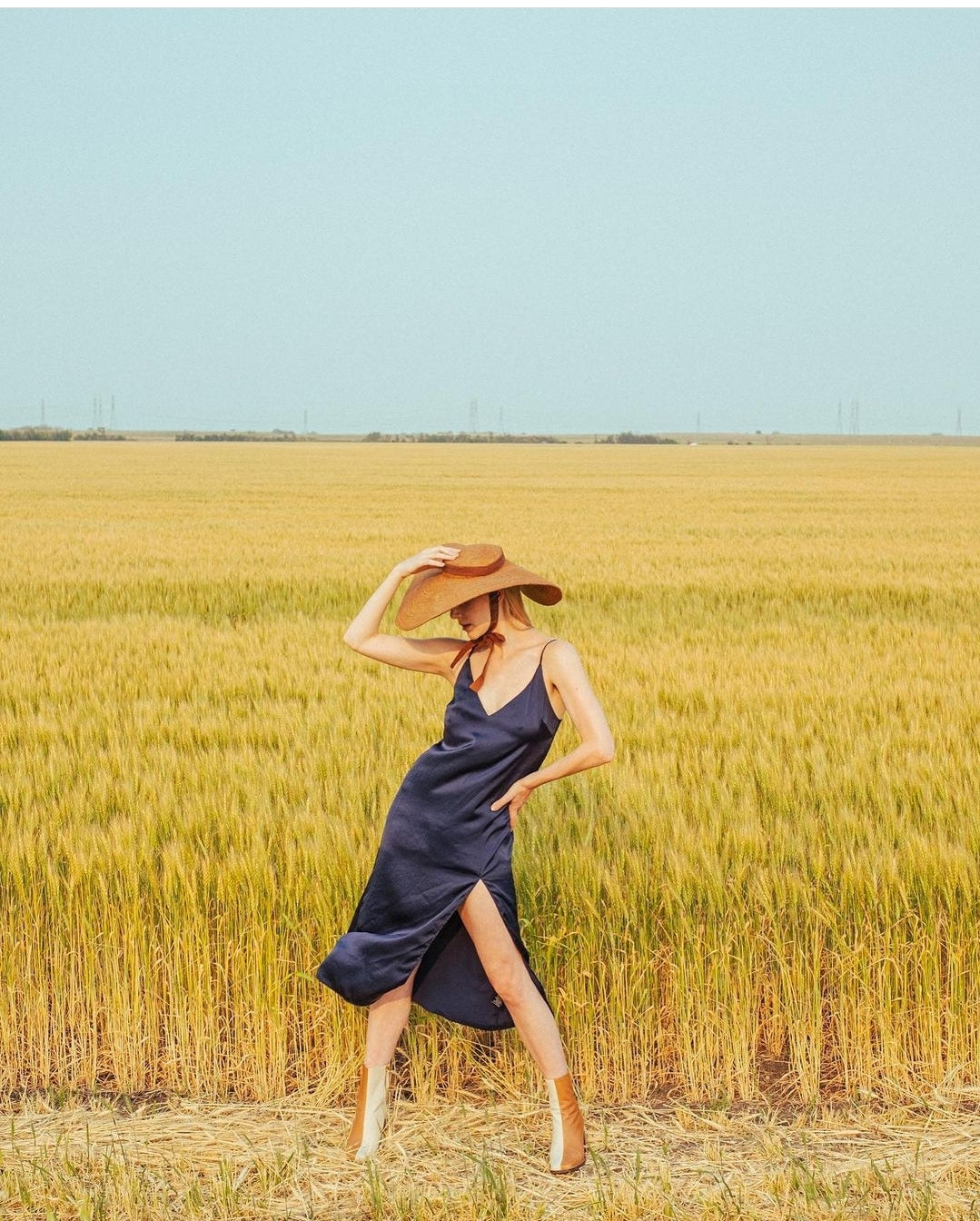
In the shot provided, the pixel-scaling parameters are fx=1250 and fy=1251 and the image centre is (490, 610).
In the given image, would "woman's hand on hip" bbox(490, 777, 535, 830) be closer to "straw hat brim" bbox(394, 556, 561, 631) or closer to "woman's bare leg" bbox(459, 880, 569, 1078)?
"woman's bare leg" bbox(459, 880, 569, 1078)

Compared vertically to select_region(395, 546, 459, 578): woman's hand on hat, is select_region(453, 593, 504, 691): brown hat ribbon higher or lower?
lower

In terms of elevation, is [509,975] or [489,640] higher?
[489,640]

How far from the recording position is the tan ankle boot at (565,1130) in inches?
121

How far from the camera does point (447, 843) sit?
3059mm

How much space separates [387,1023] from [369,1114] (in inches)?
9.2

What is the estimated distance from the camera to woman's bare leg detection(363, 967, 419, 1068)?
10.3 feet

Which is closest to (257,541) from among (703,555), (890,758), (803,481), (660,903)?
(703,555)

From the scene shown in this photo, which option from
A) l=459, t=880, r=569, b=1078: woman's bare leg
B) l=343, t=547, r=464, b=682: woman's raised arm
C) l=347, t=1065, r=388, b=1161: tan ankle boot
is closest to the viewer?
l=459, t=880, r=569, b=1078: woman's bare leg

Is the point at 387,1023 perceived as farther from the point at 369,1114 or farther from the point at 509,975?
the point at 509,975

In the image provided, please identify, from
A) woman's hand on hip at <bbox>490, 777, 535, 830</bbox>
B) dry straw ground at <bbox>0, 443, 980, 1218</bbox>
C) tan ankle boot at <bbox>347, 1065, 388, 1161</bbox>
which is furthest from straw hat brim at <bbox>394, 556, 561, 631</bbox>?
tan ankle boot at <bbox>347, 1065, 388, 1161</bbox>

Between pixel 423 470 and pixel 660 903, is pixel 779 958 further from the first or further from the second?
pixel 423 470

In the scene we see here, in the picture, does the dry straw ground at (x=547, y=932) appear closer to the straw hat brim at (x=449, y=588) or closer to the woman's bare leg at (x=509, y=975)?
the woman's bare leg at (x=509, y=975)

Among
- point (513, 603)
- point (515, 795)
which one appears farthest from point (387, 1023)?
A: point (513, 603)

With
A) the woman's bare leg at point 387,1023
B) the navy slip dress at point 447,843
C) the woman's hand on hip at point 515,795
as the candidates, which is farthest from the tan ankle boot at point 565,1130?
the woman's hand on hip at point 515,795
